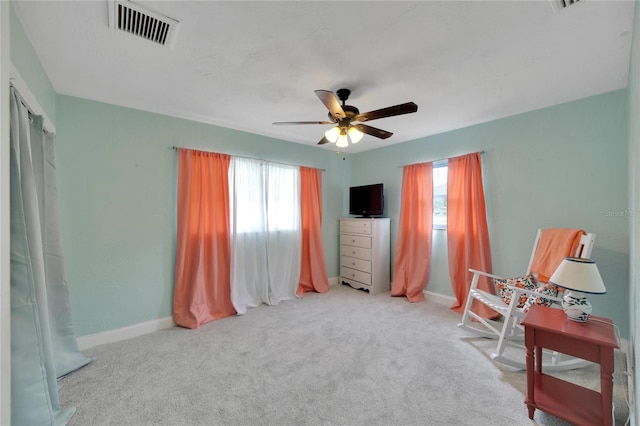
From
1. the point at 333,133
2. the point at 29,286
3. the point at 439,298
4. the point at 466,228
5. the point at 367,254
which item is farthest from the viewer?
the point at 367,254

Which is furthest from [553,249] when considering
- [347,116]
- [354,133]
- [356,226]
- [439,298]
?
[356,226]

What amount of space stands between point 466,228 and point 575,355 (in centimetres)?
182

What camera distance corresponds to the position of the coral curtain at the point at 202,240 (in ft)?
9.37

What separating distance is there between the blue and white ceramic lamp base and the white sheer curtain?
2904 mm

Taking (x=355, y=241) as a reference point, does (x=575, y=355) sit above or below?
below

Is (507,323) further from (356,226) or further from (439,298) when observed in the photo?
(356,226)

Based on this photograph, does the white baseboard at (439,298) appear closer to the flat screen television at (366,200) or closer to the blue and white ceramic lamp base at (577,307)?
the flat screen television at (366,200)

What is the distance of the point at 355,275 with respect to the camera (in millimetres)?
4168

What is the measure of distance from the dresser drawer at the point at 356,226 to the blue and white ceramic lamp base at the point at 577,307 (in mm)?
2448

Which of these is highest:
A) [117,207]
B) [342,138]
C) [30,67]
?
[30,67]

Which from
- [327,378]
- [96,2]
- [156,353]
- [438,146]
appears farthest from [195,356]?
[438,146]

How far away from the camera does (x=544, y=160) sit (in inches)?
106

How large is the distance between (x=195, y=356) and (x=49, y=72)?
8.11ft


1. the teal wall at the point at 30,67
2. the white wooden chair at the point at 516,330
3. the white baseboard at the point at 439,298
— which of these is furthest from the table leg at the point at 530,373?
the teal wall at the point at 30,67
